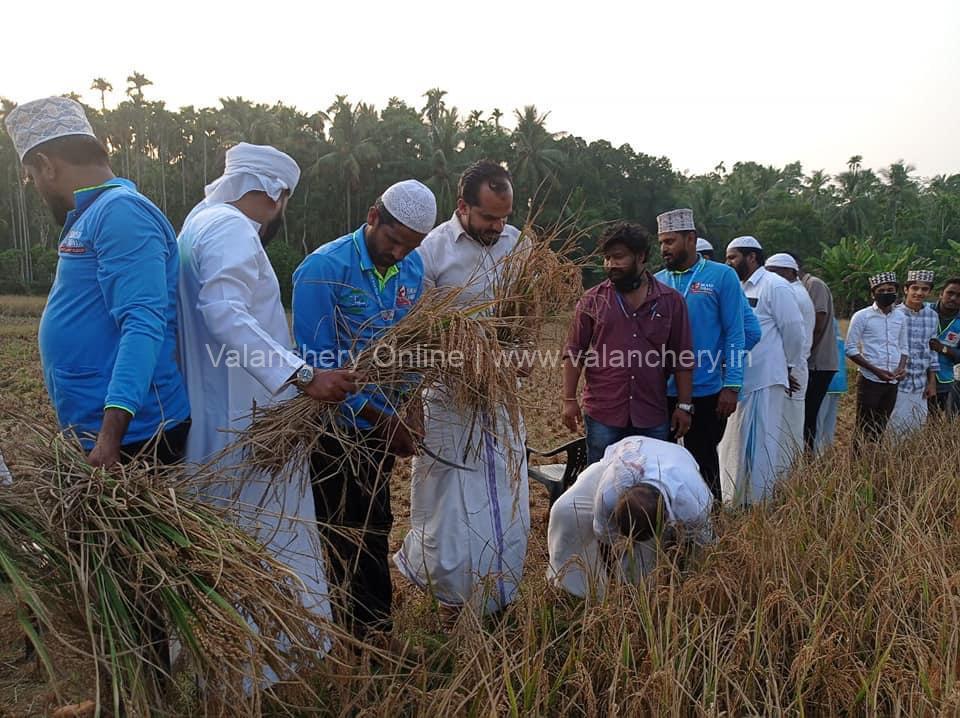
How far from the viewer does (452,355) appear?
2197 mm

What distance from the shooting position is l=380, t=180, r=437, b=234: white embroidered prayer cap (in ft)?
7.71

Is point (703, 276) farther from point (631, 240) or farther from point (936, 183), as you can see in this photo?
point (936, 183)

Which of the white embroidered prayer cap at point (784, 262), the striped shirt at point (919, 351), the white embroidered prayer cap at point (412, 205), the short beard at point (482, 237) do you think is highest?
the white embroidered prayer cap at point (412, 205)

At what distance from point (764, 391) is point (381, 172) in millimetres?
32781

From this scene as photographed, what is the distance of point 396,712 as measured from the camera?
1.76 metres

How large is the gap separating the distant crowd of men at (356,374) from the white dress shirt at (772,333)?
0.60 m

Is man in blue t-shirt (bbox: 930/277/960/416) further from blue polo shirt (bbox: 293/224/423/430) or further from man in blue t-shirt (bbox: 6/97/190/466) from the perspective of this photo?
man in blue t-shirt (bbox: 6/97/190/466)

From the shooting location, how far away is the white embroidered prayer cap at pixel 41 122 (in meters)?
1.86

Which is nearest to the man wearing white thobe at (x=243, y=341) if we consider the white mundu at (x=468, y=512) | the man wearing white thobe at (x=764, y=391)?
the white mundu at (x=468, y=512)

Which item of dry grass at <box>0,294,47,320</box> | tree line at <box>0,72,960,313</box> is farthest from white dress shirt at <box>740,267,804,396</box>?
tree line at <box>0,72,960,313</box>

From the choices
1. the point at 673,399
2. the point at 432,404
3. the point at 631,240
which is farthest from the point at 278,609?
the point at 673,399

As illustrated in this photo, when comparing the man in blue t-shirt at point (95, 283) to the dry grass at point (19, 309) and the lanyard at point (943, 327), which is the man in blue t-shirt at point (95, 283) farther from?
the dry grass at point (19, 309)

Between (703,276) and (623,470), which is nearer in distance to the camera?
(623,470)

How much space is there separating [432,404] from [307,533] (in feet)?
1.86
